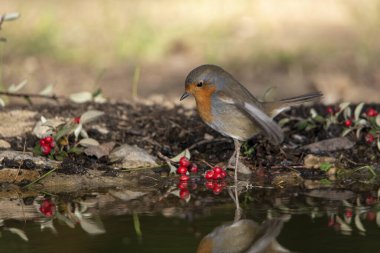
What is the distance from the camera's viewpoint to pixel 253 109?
570 centimetres

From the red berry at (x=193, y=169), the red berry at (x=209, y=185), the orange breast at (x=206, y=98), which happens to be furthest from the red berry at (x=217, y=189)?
the orange breast at (x=206, y=98)

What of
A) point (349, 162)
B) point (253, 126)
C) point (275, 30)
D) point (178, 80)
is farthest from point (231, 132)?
point (275, 30)

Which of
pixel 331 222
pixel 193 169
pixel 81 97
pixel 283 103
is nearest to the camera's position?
pixel 331 222

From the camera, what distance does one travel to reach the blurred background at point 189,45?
948 centimetres

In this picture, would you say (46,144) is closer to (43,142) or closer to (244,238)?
(43,142)

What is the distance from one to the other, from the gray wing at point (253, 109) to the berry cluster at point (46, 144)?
111cm

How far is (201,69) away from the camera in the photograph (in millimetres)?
5758

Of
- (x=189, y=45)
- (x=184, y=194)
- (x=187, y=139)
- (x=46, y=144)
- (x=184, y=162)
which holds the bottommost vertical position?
(x=184, y=194)

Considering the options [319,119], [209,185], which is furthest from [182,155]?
[319,119]

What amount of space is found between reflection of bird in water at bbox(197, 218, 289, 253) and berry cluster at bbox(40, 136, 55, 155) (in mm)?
1761

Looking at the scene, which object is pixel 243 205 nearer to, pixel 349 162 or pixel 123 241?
pixel 123 241

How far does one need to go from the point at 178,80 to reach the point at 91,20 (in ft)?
7.36

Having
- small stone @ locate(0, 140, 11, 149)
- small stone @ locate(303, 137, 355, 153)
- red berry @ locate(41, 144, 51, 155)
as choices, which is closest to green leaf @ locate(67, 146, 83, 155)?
red berry @ locate(41, 144, 51, 155)

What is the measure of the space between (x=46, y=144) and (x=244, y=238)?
202 cm
